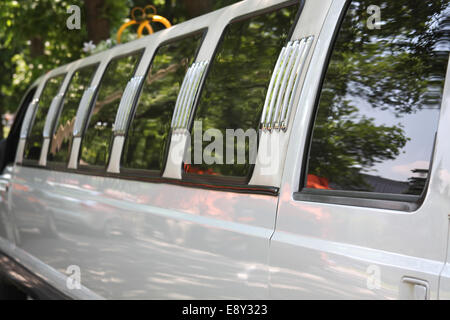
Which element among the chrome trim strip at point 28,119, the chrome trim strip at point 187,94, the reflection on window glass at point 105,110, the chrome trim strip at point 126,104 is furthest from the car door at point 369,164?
the chrome trim strip at point 28,119

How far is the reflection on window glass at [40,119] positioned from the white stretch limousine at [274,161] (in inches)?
55.4

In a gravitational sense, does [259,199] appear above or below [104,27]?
below

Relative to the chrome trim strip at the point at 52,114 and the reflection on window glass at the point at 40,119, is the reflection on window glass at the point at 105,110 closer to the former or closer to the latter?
the chrome trim strip at the point at 52,114

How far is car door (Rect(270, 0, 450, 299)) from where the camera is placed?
85.4 inches

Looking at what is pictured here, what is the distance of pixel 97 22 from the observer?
34.9 feet

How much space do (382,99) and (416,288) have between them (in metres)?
0.77

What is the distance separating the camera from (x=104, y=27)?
1065 centimetres

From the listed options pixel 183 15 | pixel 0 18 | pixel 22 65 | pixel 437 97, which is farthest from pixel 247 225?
pixel 22 65

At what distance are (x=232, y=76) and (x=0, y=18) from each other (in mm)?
9567

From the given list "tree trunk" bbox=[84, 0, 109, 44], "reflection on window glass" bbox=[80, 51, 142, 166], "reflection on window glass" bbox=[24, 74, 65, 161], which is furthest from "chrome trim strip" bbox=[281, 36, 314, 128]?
"tree trunk" bbox=[84, 0, 109, 44]

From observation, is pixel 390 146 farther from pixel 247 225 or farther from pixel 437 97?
pixel 247 225

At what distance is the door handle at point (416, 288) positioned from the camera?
2107 mm

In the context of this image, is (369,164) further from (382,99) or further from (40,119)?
(40,119)

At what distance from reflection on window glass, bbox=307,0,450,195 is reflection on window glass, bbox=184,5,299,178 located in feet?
1.35
